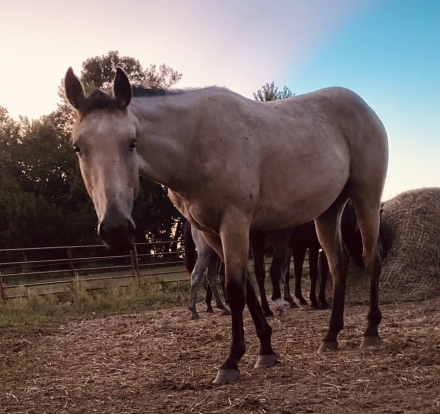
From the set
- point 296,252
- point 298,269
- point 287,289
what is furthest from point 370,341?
point 296,252

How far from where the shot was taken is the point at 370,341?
3.99 metres

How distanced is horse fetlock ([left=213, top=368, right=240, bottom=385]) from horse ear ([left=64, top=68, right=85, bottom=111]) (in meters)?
1.88

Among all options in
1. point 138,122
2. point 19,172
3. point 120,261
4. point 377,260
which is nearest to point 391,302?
point 377,260

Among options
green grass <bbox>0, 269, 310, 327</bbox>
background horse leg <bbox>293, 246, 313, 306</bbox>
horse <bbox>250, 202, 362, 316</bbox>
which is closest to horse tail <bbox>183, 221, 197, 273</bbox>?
green grass <bbox>0, 269, 310, 327</bbox>

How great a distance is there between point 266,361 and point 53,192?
87.3 feet

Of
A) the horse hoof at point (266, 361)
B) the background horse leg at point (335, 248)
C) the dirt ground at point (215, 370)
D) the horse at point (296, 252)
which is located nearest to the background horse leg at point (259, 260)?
the horse at point (296, 252)

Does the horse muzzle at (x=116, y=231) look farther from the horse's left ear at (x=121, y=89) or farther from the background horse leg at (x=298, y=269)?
the background horse leg at (x=298, y=269)

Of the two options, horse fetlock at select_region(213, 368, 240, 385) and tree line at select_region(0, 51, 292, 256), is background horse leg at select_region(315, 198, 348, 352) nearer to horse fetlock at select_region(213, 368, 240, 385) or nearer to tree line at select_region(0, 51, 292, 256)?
horse fetlock at select_region(213, 368, 240, 385)

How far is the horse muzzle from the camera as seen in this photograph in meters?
2.69

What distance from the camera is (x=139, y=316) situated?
7.62 m

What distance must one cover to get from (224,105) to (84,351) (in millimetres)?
2863

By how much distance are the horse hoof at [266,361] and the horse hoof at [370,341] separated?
0.80 metres

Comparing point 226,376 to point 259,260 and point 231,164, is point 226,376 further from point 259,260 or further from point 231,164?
point 259,260

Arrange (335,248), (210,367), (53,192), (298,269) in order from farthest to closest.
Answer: (53,192)
(298,269)
(335,248)
(210,367)
